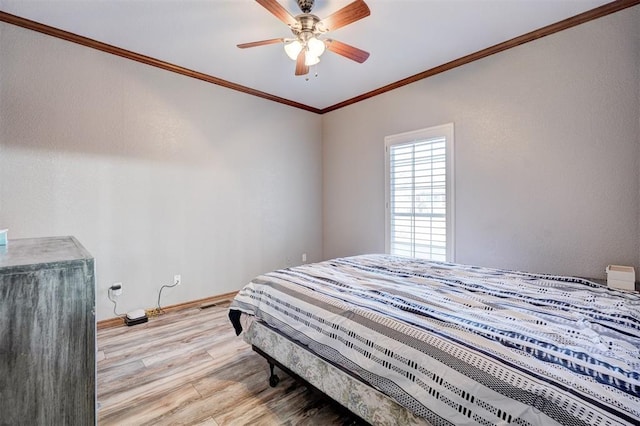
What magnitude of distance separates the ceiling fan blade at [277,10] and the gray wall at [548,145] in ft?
6.59

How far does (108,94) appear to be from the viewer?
2873mm

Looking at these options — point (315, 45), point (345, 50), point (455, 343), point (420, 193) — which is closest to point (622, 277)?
point (420, 193)

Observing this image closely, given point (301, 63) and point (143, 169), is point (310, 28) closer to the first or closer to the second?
point (301, 63)

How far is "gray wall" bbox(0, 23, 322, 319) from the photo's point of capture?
2512mm

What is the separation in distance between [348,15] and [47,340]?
227 cm

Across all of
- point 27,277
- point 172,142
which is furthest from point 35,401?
point 172,142

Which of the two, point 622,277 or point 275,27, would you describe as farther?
point 275,27

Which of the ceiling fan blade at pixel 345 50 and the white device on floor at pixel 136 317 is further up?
the ceiling fan blade at pixel 345 50

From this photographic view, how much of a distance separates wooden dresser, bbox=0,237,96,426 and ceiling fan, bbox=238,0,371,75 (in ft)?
6.02

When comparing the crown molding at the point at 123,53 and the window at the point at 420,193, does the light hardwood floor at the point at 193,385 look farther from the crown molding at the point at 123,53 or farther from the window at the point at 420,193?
the crown molding at the point at 123,53

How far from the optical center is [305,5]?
2127mm

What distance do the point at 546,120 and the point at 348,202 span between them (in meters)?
2.50

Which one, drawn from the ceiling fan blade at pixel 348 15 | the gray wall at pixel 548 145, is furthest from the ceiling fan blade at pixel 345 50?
the gray wall at pixel 548 145

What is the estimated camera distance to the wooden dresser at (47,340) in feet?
2.57
